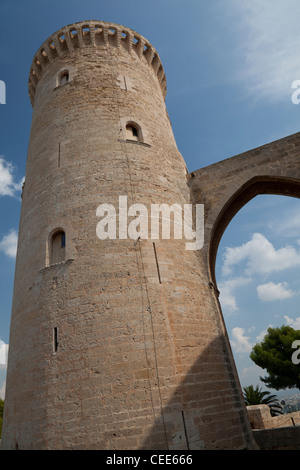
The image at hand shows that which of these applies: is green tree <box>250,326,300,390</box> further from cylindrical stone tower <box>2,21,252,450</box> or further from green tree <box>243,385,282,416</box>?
cylindrical stone tower <box>2,21,252,450</box>

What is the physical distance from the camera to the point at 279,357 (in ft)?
67.2

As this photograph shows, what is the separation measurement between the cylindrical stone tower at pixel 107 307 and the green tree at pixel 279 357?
15668mm

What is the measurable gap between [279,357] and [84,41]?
20774mm

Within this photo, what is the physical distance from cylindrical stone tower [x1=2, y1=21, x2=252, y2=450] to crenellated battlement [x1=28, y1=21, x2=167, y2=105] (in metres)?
1.81

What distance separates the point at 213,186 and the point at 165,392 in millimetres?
5991

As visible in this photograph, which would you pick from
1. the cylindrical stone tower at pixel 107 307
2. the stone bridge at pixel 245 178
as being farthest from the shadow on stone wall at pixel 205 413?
the stone bridge at pixel 245 178

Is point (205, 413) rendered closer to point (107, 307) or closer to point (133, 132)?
point (107, 307)

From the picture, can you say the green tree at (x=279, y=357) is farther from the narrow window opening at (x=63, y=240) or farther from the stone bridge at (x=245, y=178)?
the narrow window opening at (x=63, y=240)

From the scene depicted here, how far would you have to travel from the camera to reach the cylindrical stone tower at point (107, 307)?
5168 millimetres

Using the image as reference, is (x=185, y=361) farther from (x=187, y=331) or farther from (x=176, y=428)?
(x=176, y=428)

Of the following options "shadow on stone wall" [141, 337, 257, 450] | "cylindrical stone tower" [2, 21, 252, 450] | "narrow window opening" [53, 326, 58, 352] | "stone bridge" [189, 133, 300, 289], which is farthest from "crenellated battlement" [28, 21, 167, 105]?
"shadow on stone wall" [141, 337, 257, 450]

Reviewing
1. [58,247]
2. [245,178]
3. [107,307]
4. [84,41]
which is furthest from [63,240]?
[84,41]

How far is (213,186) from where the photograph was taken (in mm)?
9281

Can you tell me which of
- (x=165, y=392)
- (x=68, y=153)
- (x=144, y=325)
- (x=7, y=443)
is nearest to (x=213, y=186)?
(x=68, y=153)
